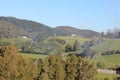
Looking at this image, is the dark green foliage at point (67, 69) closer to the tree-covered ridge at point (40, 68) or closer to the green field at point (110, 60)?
the tree-covered ridge at point (40, 68)

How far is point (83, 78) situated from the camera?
6700 centimetres

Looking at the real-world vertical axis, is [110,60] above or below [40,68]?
below

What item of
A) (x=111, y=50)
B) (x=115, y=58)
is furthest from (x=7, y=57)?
(x=111, y=50)

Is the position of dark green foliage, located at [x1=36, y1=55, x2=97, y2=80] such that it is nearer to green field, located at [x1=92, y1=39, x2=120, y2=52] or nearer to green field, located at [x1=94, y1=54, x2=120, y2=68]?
green field, located at [x1=94, y1=54, x2=120, y2=68]

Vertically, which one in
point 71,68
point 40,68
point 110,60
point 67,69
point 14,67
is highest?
point 14,67

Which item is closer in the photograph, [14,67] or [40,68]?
[14,67]

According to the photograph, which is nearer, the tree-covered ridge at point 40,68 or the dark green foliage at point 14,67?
the dark green foliage at point 14,67

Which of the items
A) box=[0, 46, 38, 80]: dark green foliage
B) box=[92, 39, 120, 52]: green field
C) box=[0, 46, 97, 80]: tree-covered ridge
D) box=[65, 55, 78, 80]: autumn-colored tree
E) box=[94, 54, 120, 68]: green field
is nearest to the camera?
box=[0, 46, 38, 80]: dark green foliage

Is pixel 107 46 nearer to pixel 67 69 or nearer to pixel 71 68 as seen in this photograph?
pixel 67 69

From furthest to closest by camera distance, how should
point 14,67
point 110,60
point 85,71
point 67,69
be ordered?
point 110,60, point 67,69, point 85,71, point 14,67

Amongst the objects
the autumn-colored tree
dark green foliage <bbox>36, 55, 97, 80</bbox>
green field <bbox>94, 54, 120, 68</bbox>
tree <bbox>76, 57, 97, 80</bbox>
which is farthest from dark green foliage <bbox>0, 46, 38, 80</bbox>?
green field <bbox>94, 54, 120, 68</bbox>

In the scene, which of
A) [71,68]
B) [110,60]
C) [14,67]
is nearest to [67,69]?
A: [71,68]

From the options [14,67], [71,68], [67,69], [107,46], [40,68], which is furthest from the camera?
[107,46]

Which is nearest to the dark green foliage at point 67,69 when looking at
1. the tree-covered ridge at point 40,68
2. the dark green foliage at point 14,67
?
the tree-covered ridge at point 40,68
